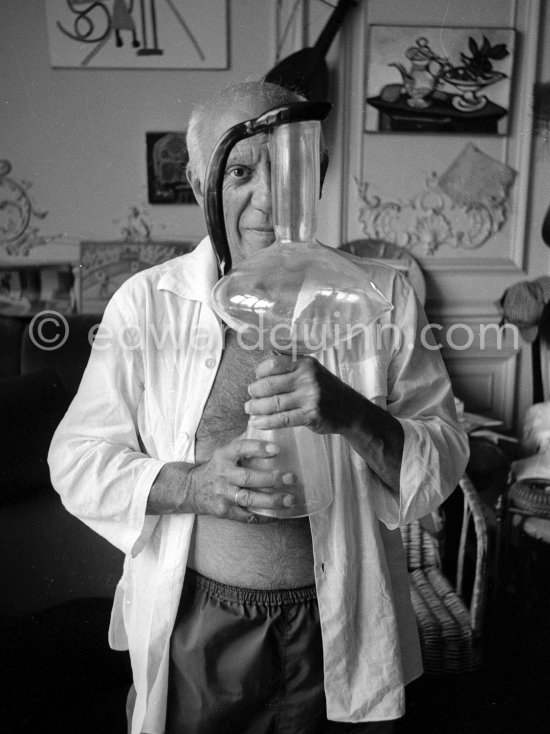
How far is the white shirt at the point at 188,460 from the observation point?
552 millimetres

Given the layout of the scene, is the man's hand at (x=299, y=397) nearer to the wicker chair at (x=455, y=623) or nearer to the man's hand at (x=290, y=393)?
the man's hand at (x=290, y=393)

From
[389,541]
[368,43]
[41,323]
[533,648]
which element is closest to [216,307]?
[389,541]

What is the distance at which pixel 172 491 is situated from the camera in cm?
53

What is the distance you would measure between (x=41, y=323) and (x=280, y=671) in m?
0.92

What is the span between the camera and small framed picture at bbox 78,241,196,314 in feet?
4.86

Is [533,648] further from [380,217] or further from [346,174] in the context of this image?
[346,174]

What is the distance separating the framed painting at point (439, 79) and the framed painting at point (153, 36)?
440mm

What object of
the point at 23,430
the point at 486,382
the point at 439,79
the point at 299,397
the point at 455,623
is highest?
the point at 439,79

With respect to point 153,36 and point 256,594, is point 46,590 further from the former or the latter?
point 153,36

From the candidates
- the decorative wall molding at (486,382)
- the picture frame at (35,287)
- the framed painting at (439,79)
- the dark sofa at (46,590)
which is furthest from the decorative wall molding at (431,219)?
the dark sofa at (46,590)

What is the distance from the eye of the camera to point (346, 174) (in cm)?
170

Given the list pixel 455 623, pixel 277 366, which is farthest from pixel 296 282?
pixel 455 623

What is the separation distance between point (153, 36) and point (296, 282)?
1.21 m

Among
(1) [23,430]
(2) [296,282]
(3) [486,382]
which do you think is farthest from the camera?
(3) [486,382]
